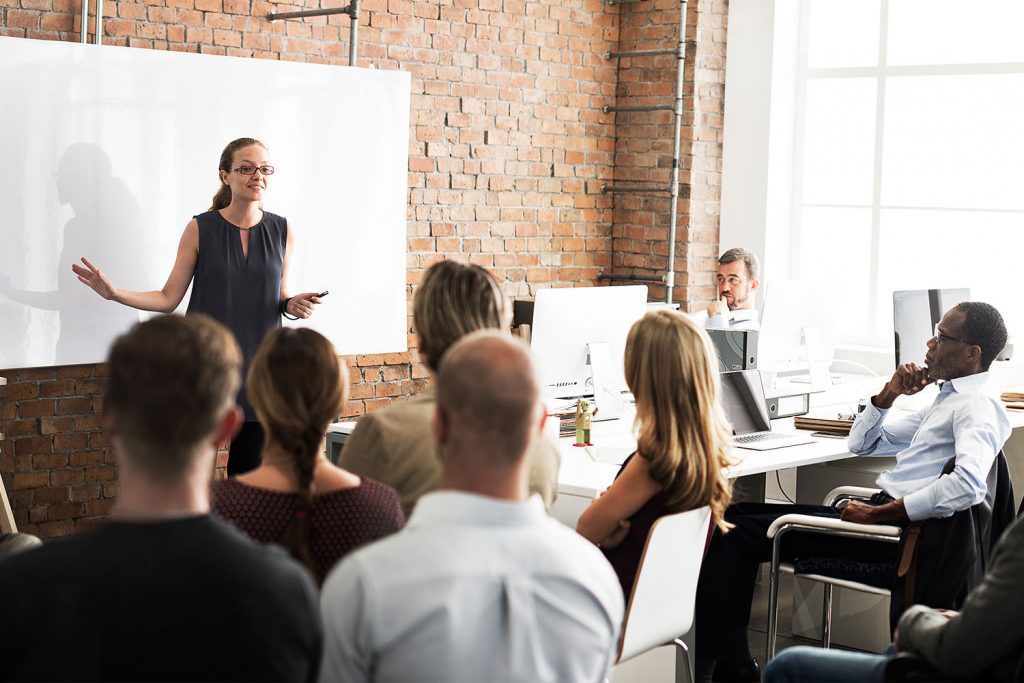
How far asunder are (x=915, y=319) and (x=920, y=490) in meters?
1.75

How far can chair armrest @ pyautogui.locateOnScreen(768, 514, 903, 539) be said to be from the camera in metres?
3.45

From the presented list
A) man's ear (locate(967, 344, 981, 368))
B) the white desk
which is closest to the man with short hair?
the white desk

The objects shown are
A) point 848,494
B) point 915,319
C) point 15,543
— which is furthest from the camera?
point 915,319

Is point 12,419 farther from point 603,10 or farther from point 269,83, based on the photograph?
point 603,10

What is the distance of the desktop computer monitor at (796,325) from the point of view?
5363 mm

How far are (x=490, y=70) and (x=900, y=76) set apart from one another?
2316 millimetres

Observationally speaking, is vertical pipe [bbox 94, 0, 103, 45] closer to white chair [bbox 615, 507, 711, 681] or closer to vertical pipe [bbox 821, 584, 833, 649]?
white chair [bbox 615, 507, 711, 681]

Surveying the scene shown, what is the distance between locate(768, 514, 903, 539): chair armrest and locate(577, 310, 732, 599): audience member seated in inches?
27.0

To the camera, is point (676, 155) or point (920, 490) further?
point (676, 155)

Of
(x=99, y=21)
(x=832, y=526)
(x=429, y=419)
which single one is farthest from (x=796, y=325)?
(x=429, y=419)

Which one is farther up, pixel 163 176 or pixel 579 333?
pixel 163 176

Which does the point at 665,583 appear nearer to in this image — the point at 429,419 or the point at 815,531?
the point at 429,419

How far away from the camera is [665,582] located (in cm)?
285

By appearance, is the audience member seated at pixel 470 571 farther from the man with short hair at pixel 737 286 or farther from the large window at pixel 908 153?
the large window at pixel 908 153
